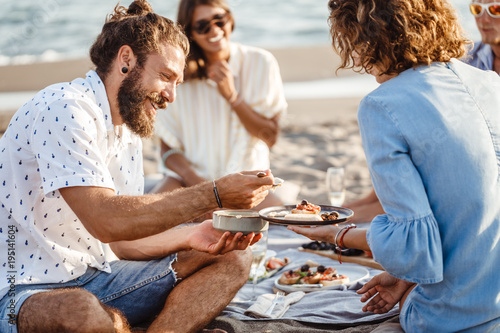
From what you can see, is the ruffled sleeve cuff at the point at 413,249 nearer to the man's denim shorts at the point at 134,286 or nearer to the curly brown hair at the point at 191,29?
the man's denim shorts at the point at 134,286

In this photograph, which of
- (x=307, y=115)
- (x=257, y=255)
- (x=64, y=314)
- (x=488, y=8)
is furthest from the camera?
(x=307, y=115)

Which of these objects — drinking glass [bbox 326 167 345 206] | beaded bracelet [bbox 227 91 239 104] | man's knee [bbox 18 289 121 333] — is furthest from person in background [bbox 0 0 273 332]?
beaded bracelet [bbox 227 91 239 104]

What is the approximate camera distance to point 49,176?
2721 mm

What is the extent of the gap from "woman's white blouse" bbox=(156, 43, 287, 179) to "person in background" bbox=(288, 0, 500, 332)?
2.84 meters

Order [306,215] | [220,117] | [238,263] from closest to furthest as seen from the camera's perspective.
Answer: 1. [306,215]
2. [238,263]
3. [220,117]

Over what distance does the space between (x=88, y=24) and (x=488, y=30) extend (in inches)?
689

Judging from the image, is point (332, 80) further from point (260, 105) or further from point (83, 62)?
point (260, 105)

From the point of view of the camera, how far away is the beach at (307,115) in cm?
691

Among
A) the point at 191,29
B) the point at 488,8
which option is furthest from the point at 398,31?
the point at 191,29

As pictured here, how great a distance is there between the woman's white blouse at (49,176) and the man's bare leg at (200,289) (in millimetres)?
495

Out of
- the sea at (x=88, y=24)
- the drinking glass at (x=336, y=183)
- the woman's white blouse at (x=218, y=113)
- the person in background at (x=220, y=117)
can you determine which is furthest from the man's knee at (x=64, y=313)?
the sea at (x=88, y=24)

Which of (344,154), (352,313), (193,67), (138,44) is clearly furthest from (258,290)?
(344,154)

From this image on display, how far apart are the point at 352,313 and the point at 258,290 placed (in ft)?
2.31

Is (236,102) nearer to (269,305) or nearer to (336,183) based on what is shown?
(336,183)
